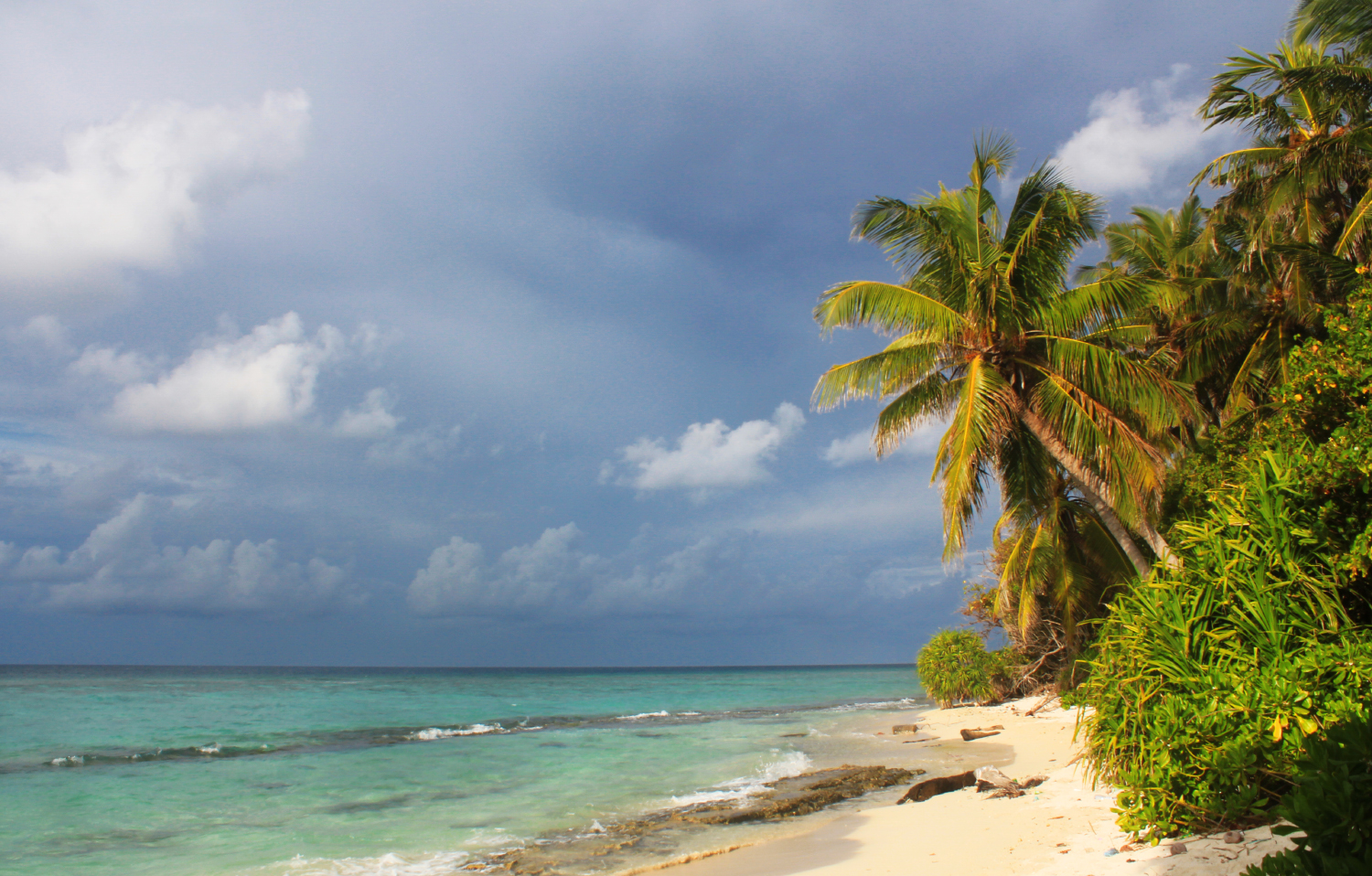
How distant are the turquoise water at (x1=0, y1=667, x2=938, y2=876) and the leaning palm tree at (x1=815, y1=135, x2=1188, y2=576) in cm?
724

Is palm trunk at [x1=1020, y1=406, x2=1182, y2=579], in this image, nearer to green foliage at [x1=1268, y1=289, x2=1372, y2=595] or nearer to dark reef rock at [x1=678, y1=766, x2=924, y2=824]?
green foliage at [x1=1268, y1=289, x2=1372, y2=595]

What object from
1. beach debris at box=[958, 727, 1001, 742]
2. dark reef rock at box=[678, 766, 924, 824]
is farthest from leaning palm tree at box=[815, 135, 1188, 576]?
beach debris at box=[958, 727, 1001, 742]

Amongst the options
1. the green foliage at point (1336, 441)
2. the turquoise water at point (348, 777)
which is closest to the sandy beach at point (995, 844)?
the green foliage at point (1336, 441)

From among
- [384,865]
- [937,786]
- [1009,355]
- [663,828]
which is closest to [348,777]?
[384,865]

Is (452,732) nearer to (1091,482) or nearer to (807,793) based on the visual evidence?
(807,793)

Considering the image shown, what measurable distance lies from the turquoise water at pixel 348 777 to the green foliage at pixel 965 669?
9.45ft

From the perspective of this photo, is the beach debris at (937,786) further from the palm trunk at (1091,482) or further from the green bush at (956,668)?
the green bush at (956,668)

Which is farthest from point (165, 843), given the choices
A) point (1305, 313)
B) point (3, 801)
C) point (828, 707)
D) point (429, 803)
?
point (828, 707)

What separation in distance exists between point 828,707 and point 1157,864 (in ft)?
97.5

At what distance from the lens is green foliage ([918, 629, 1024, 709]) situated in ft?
74.1

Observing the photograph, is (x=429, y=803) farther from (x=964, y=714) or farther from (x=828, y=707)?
(x=828, y=707)

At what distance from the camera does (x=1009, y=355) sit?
10055 mm

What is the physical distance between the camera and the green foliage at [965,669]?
22.6m

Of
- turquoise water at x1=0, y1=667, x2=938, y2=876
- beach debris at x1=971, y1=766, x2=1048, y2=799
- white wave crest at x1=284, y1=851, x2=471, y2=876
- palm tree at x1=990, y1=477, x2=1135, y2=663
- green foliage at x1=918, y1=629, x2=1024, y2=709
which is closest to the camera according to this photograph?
white wave crest at x1=284, y1=851, x2=471, y2=876
